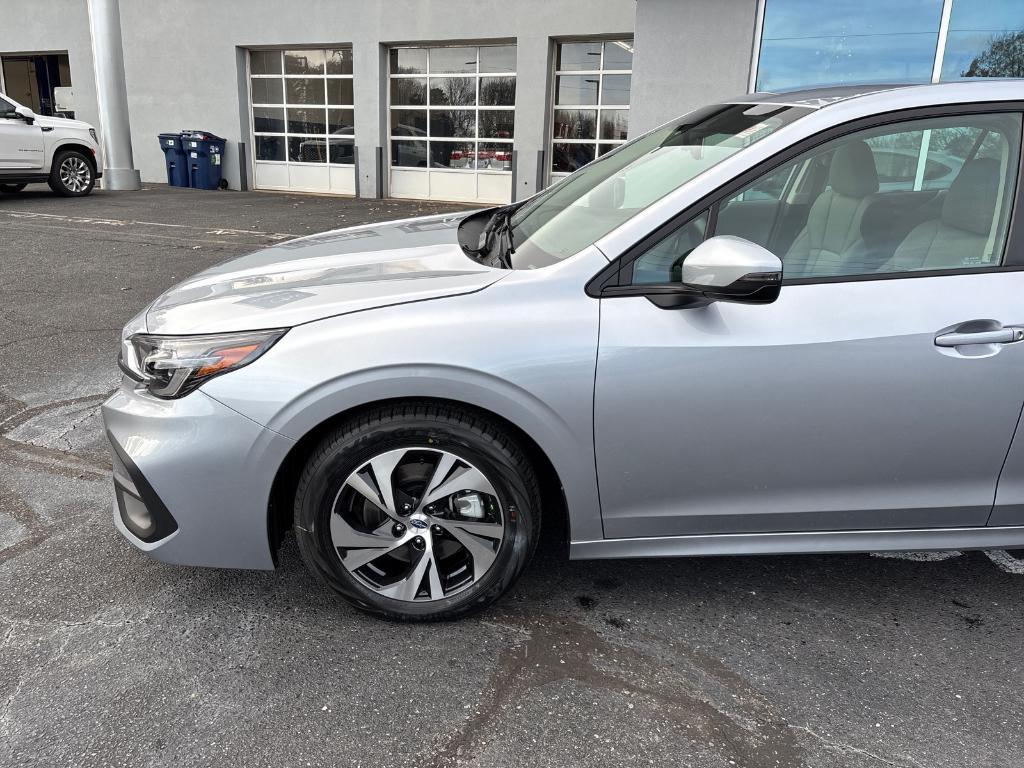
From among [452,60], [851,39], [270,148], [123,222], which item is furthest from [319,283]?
[270,148]

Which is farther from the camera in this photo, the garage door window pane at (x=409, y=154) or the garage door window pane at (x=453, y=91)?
the garage door window pane at (x=409, y=154)

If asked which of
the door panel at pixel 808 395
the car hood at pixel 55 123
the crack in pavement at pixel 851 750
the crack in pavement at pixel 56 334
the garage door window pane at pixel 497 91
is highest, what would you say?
the garage door window pane at pixel 497 91

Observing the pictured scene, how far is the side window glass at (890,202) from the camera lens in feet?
8.05

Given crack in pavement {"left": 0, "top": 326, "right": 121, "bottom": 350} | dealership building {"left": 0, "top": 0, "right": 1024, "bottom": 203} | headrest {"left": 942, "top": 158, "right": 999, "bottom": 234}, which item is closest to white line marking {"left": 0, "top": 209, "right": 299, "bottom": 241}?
crack in pavement {"left": 0, "top": 326, "right": 121, "bottom": 350}

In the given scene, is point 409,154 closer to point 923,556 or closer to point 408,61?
point 408,61

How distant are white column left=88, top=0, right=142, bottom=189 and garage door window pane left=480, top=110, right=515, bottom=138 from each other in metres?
7.19

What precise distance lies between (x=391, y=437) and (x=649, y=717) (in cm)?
108

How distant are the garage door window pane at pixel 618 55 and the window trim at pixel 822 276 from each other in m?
13.3

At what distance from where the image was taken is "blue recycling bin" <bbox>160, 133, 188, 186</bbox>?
18109 mm

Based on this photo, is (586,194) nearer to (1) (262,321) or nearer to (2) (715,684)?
(1) (262,321)

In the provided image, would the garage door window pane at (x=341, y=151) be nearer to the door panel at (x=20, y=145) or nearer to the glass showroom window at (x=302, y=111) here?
the glass showroom window at (x=302, y=111)

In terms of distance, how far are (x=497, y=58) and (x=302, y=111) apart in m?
4.82

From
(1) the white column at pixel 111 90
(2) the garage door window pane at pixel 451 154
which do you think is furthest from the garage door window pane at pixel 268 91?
(2) the garage door window pane at pixel 451 154

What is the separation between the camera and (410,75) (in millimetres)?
16547
